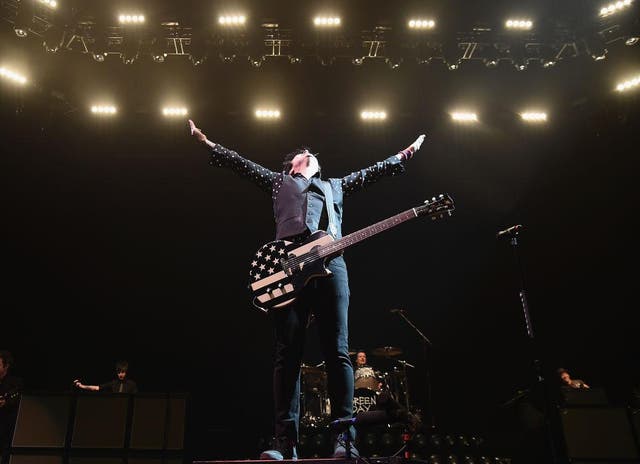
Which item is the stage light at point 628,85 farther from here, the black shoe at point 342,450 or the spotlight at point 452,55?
the black shoe at point 342,450

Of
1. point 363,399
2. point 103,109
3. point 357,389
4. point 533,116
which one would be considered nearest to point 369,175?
point 357,389

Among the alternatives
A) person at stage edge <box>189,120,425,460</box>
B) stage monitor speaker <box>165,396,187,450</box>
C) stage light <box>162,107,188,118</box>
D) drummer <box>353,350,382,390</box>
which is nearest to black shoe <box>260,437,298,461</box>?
person at stage edge <box>189,120,425,460</box>

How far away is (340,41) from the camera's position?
21.2ft

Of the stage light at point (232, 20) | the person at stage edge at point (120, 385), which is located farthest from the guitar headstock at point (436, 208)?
the person at stage edge at point (120, 385)

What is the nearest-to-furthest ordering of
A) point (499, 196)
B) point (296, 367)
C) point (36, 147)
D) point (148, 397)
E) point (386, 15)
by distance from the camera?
point (296, 367) → point (148, 397) → point (386, 15) → point (36, 147) → point (499, 196)

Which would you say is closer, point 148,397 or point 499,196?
point 148,397

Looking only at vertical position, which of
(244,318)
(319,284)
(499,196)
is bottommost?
(319,284)

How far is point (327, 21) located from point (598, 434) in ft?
18.5

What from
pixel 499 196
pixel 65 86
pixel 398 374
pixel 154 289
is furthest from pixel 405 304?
pixel 65 86

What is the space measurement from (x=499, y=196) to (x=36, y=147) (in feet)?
27.6

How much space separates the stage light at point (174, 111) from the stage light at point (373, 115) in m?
2.94

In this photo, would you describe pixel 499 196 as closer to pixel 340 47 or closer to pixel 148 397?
pixel 340 47

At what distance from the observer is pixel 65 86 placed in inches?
289

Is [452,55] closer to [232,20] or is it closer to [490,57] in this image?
[490,57]
